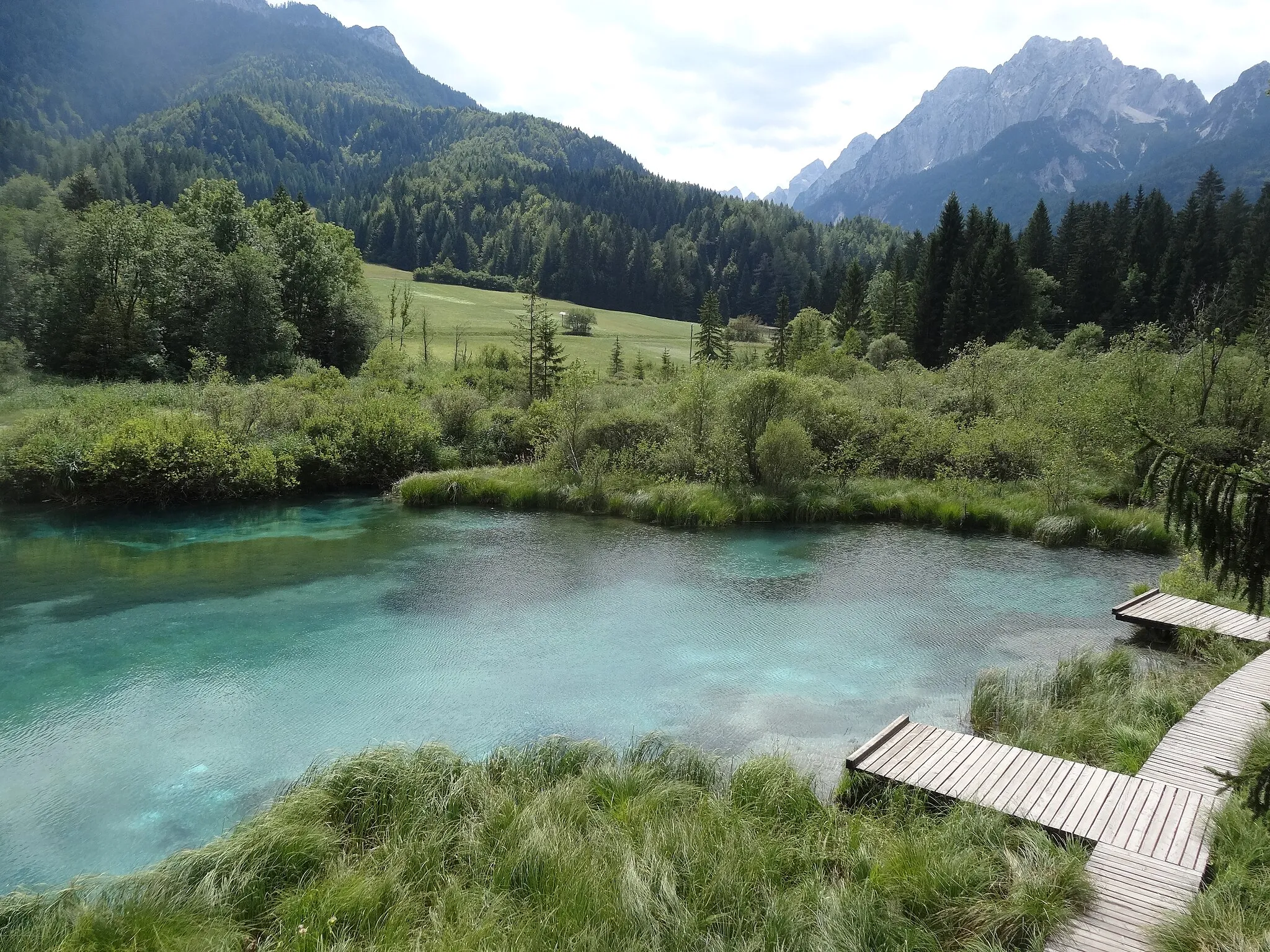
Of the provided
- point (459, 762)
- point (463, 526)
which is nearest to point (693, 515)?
point (463, 526)

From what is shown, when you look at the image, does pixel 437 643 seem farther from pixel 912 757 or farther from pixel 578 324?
pixel 578 324

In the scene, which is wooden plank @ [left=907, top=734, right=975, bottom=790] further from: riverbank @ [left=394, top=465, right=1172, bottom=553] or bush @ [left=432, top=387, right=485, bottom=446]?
bush @ [left=432, top=387, right=485, bottom=446]

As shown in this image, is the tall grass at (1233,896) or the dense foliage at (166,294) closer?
the tall grass at (1233,896)

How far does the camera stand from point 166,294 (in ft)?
169

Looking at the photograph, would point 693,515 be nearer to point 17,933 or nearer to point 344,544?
point 344,544

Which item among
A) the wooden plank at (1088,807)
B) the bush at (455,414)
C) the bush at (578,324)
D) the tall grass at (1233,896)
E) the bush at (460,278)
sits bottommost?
the wooden plank at (1088,807)

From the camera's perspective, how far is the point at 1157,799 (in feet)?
32.4

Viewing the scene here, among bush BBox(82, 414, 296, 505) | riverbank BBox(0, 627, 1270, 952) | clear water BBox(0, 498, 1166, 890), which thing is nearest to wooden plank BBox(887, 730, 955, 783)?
riverbank BBox(0, 627, 1270, 952)

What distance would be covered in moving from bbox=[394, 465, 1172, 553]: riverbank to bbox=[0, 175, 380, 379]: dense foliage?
22047 millimetres

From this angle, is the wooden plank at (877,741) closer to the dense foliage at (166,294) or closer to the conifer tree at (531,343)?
the conifer tree at (531,343)

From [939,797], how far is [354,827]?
26.0 feet

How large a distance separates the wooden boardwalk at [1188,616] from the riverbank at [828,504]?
7.20 m

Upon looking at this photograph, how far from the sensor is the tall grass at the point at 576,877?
7.52 m

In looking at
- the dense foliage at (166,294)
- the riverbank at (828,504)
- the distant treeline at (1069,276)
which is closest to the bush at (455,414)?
the riverbank at (828,504)
